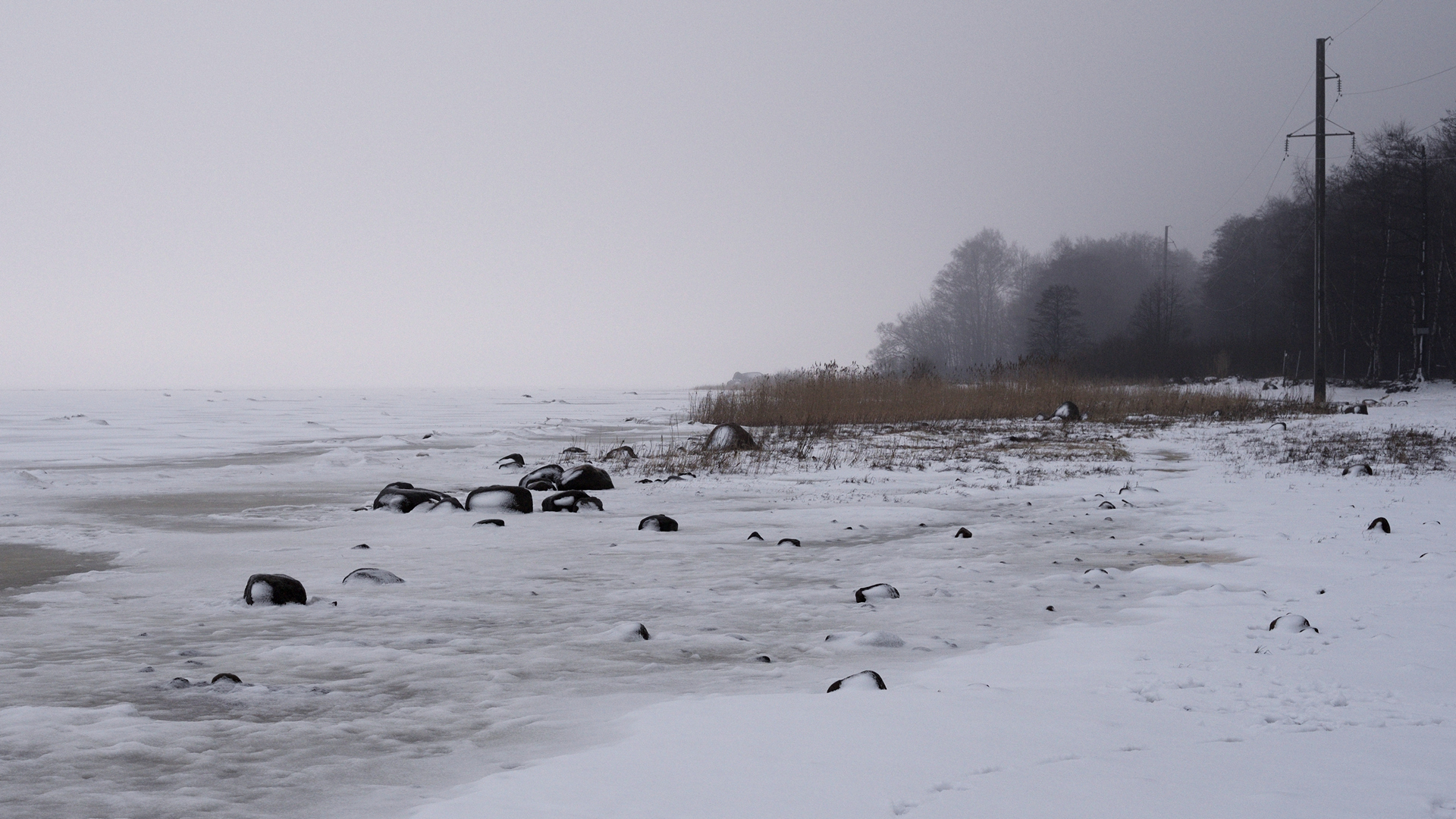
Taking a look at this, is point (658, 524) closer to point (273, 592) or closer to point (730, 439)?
point (273, 592)

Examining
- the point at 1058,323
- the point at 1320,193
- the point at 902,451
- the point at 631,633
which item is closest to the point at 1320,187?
the point at 1320,193

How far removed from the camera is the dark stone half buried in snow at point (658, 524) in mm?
5660

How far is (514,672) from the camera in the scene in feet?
8.86

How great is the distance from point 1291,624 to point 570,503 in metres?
4.62

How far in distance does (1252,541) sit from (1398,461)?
5199 millimetres

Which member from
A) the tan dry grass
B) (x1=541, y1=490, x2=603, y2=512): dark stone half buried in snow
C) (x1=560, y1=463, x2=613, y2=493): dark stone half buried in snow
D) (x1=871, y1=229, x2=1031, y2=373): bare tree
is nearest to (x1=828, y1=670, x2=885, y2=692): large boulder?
(x1=541, y1=490, x2=603, y2=512): dark stone half buried in snow

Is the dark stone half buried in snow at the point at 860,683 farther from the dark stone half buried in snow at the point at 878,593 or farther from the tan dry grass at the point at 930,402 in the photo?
the tan dry grass at the point at 930,402

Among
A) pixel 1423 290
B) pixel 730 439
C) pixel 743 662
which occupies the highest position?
pixel 1423 290

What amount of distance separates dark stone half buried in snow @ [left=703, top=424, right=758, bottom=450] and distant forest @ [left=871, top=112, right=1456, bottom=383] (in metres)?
8.72

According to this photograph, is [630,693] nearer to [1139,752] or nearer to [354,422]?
[1139,752]

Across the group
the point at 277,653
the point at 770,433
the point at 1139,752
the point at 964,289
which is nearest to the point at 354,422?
the point at 770,433

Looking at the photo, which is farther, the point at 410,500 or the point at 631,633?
the point at 410,500

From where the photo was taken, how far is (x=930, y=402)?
16.8 metres

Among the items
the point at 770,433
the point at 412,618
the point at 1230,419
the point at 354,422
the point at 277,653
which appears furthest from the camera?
the point at 354,422
